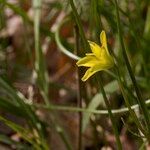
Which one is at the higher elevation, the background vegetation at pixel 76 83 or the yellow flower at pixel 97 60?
the yellow flower at pixel 97 60

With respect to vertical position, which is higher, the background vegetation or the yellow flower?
the yellow flower

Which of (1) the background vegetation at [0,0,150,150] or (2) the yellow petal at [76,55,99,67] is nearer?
(2) the yellow petal at [76,55,99,67]

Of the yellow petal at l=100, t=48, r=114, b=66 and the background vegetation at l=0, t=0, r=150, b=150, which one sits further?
the background vegetation at l=0, t=0, r=150, b=150

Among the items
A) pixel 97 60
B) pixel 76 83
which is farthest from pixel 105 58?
pixel 76 83

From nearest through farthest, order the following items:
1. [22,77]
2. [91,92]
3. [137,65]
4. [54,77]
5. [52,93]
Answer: [91,92] → [137,65] → [22,77] → [52,93] → [54,77]

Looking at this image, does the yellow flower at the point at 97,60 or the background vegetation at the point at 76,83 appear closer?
the yellow flower at the point at 97,60

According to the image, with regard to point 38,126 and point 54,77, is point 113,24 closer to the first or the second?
point 38,126

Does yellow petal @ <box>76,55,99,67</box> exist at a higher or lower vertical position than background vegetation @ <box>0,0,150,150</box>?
higher

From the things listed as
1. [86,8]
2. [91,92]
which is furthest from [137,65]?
[86,8]

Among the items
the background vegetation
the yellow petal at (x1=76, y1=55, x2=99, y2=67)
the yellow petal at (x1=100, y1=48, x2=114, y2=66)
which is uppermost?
the yellow petal at (x1=76, y1=55, x2=99, y2=67)

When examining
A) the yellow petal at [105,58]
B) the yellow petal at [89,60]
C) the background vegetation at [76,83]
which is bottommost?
the background vegetation at [76,83]

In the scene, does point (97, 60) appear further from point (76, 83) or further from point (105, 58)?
point (76, 83)
